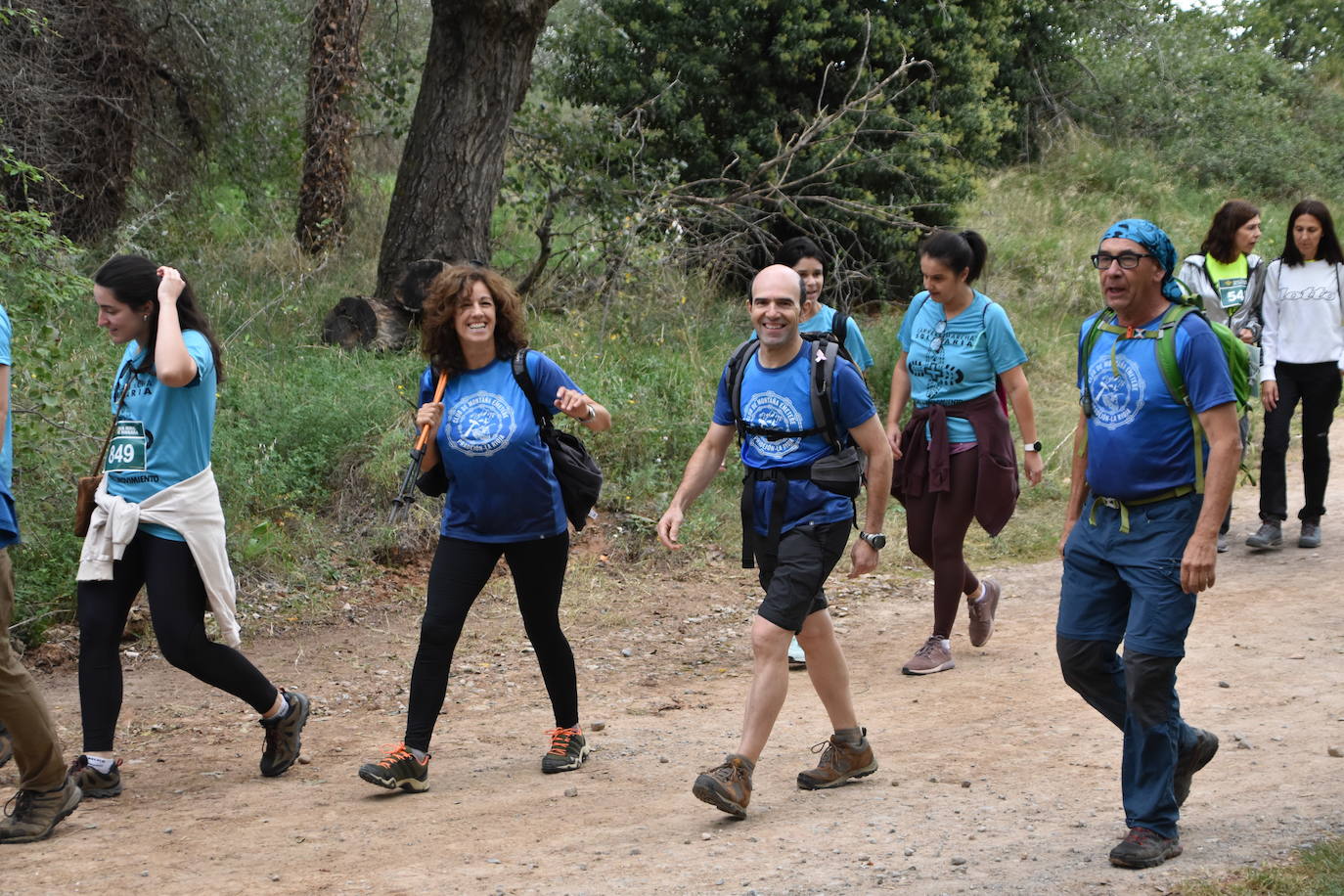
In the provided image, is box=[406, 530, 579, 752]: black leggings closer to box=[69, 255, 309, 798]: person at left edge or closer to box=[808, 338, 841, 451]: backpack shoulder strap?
box=[69, 255, 309, 798]: person at left edge

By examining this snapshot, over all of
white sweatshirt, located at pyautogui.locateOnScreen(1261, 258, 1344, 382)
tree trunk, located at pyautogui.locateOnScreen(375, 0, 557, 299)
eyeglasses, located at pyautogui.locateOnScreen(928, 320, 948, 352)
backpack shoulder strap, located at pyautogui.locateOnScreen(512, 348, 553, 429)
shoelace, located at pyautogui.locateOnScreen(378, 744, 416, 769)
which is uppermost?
tree trunk, located at pyautogui.locateOnScreen(375, 0, 557, 299)

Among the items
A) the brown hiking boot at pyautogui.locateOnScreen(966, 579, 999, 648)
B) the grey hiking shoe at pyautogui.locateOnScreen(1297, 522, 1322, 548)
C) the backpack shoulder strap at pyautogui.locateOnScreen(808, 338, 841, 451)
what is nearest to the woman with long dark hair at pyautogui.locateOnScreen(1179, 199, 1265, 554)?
the grey hiking shoe at pyautogui.locateOnScreen(1297, 522, 1322, 548)

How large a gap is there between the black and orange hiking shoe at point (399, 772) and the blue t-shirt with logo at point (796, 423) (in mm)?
1478

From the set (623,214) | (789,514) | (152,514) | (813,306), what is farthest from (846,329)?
(623,214)

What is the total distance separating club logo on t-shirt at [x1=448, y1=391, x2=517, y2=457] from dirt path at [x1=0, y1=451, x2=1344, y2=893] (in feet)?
4.10

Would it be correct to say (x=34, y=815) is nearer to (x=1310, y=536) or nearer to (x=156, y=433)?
(x=156, y=433)

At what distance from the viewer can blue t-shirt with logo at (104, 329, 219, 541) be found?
15.7 ft

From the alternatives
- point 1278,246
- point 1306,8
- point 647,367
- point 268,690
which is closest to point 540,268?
point 647,367

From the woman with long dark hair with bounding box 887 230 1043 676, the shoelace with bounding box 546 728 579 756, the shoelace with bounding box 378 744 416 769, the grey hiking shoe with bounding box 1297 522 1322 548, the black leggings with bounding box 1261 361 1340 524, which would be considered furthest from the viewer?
the grey hiking shoe with bounding box 1297 522 1322 548

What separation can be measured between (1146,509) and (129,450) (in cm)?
334

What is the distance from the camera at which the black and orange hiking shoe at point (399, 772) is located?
4.83 m

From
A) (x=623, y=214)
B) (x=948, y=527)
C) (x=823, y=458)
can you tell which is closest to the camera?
(x=823, y=458)

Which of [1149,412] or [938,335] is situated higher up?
[938,335]

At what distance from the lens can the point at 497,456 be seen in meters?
4.90
